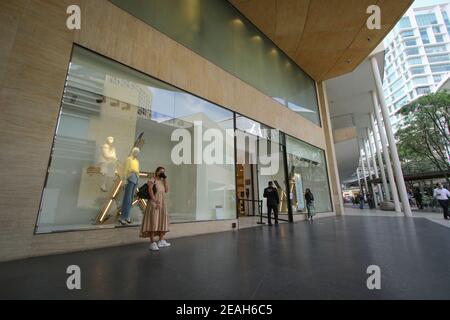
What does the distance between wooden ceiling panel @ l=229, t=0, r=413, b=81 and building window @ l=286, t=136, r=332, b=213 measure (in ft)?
15.9

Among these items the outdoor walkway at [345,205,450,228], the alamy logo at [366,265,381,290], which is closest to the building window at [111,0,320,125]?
the outdoor walkway at [345,205,450,228]

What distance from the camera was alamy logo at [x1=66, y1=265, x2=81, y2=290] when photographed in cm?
206

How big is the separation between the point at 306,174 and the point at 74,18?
10581 millimetres

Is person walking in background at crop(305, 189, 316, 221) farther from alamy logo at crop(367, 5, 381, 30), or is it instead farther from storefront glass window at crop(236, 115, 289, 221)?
alamy logo at crop(367, 5, 381, 30)

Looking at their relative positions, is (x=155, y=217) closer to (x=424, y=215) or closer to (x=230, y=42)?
(x=230, y=42)

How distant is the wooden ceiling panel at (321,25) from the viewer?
28.1 ft

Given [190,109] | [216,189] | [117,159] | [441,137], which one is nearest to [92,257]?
[117,159]

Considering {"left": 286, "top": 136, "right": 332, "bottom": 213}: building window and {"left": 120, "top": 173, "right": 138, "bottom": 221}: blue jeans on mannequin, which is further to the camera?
{"left": 286, "top": 136, "right": 332, "bottom": 213}: building window

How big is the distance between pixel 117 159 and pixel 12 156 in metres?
2.13

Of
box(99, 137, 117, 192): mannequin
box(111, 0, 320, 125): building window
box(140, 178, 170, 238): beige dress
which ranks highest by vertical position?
box(111, 0, 320, 125): building window

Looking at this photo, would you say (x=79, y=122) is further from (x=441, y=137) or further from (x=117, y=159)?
(x=441, y=137)

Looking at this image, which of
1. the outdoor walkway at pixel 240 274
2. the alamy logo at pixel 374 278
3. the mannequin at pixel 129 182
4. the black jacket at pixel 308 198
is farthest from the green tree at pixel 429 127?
the mannequin at pixel 129 182

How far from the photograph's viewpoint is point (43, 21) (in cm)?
398

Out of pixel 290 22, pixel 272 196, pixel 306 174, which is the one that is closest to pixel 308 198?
pixel 306 174
